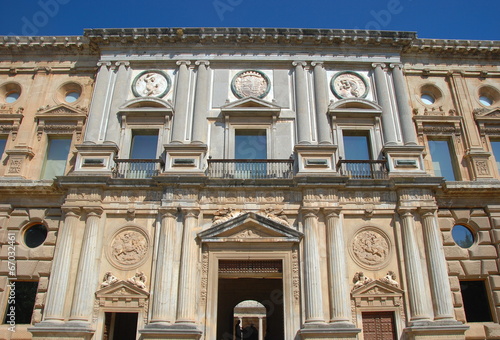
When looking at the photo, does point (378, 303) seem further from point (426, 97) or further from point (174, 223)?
point (426, 97)

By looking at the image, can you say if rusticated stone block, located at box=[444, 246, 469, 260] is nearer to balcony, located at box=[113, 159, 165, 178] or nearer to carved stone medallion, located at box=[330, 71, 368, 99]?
carved stone medallion, located at box=[330, 71, 368, 99]

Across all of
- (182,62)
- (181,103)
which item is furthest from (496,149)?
A: (182,62)

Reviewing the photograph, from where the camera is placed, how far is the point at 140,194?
52.5 ft

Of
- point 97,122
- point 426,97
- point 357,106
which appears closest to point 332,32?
point 357,106

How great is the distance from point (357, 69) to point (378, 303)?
34.1 ft

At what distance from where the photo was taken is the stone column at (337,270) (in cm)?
1408

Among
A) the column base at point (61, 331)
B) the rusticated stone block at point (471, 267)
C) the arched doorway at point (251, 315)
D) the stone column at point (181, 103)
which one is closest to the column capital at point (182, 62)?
the stone column at point (181, 103)

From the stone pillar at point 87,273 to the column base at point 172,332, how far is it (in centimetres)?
Result: 219

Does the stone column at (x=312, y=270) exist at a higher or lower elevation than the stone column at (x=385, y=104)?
lower

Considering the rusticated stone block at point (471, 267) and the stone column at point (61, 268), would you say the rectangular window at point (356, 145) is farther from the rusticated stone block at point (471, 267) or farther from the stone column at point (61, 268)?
the stone column at point (61, 268)

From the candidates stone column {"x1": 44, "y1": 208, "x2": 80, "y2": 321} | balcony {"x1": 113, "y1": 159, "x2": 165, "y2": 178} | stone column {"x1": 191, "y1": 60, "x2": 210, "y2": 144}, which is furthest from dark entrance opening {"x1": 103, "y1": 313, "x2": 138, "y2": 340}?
stone column {"x1": 191, "y1": 60, "x2": 210, "y2": 144}

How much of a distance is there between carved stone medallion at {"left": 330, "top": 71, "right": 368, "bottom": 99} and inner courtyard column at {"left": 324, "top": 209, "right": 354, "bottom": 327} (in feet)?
19.4

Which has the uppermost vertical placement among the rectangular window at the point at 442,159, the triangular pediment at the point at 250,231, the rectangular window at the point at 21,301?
the rectangular window at the point at 442,159

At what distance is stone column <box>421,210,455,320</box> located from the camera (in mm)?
14188
